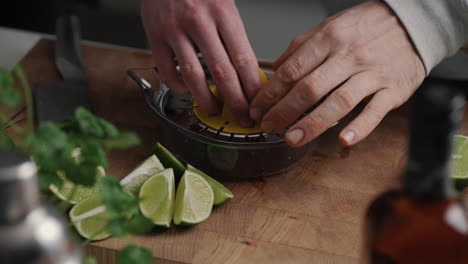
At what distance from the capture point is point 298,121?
1199 mm

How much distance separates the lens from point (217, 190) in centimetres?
112

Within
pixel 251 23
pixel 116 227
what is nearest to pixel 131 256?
pixel 116 227

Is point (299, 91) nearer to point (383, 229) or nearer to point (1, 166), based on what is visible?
point (383, 229)

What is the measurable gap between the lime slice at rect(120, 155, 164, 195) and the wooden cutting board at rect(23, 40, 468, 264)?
3.4 inches

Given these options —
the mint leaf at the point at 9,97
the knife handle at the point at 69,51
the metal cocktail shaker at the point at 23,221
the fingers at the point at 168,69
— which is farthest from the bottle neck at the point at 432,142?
the knife handle at the point at 69,51

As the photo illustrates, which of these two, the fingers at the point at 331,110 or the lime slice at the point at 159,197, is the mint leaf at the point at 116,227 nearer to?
the lime slice at the point at 159,197

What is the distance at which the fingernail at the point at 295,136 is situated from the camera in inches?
44.6

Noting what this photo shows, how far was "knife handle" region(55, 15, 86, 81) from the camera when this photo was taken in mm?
1465

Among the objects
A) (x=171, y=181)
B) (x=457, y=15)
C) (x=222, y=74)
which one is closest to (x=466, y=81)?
(x=457, y=15)

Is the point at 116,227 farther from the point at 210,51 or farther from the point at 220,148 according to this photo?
the point at 210,51

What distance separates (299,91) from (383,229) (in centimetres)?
58

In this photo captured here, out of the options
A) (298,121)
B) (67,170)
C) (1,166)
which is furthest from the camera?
(298,121)

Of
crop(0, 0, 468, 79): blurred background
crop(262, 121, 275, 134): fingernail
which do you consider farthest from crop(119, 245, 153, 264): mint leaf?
crop(0, 0, 468, 79): blurred background

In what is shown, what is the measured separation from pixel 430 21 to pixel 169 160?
57 centimetres
